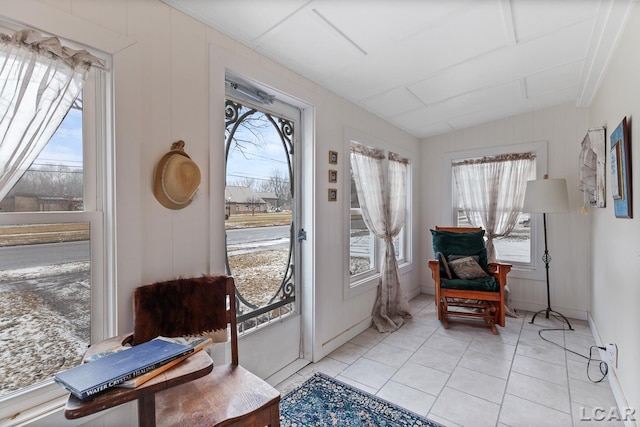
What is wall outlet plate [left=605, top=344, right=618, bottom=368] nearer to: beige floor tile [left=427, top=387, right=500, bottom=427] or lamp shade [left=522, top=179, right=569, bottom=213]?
beige floor tile [left=427, top=387, right=500, bottom=427]

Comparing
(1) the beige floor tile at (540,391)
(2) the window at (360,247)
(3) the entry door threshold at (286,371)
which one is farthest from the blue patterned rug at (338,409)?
(2) the window at (360,247)

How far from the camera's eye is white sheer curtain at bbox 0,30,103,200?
1059 millimetres

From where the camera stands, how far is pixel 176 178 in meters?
1.51

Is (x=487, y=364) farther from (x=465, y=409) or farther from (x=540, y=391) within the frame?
(x=465, y=409)

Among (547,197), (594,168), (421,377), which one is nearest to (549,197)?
(547,197)

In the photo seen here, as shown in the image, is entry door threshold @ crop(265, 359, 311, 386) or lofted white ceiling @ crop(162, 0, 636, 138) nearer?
lofted white ceiling @ crop(162, 0, 636, 138)

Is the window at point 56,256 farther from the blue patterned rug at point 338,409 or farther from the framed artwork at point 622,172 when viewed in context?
the framed artwork at point 622,172

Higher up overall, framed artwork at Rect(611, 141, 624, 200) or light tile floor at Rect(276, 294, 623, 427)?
framed artwork at Rect(611, 141, 624, 200)

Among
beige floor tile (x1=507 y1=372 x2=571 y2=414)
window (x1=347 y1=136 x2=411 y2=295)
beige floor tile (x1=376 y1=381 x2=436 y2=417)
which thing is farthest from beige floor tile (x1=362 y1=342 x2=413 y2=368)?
beige floor tile (x1=507 y1=372 x2=571 y2=414)

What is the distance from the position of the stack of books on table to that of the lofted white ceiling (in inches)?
64.4

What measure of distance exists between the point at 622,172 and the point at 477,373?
168 cm

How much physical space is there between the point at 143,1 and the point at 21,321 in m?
→ 1.51

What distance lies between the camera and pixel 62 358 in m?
1.28

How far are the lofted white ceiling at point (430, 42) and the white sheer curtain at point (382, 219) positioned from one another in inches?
22.8
